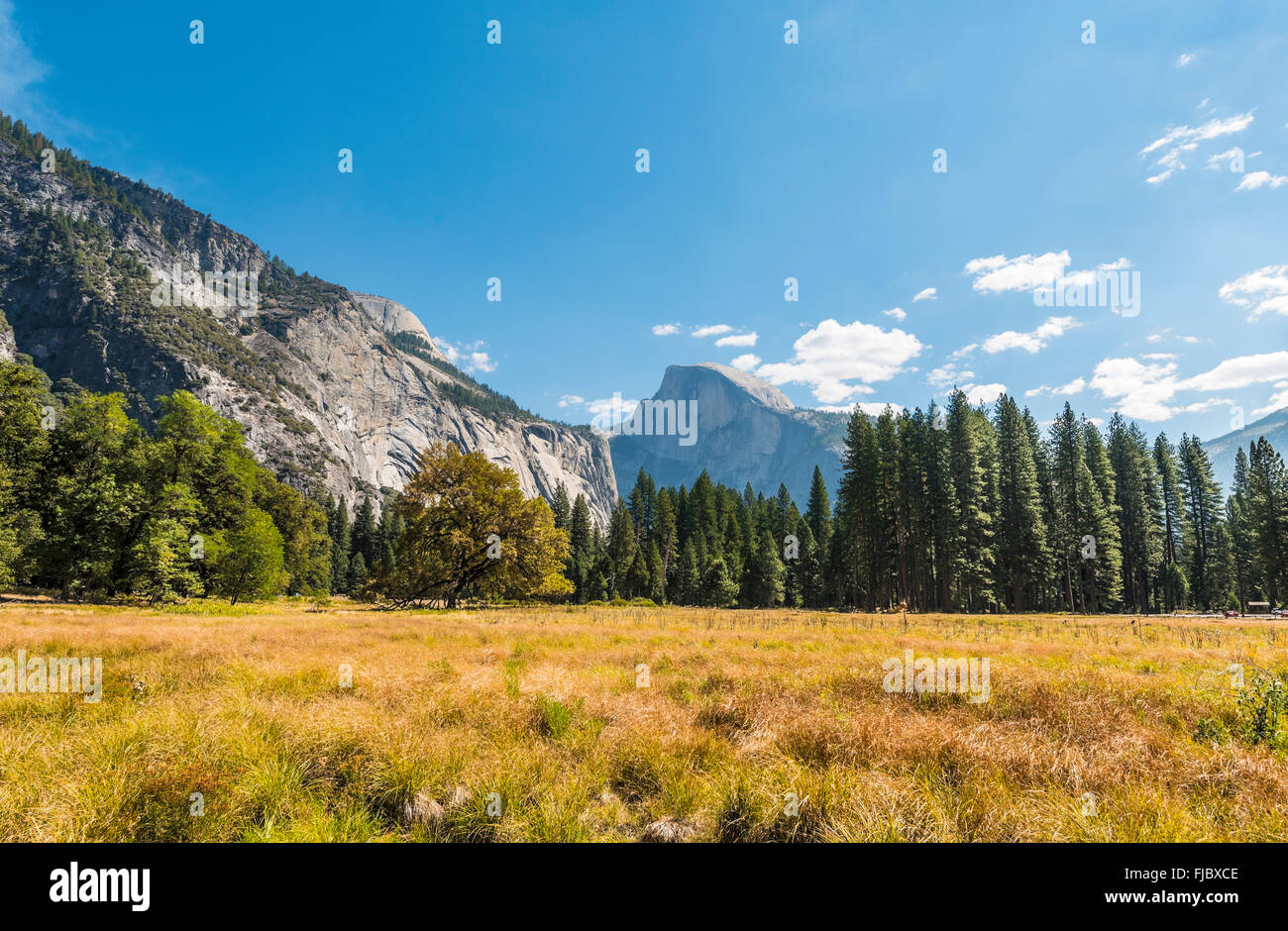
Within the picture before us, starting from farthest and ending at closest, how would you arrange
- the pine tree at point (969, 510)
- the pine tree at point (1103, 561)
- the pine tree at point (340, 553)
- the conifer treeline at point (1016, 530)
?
the pine tree at point (340, 553) → the pine tree at point (1103, 561) → the conifer treeline at point (1016, 530) → the pine tree at point (969, 510)

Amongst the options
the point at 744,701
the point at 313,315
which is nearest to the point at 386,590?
the point at 744,701

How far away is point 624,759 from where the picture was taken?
5.09 metres

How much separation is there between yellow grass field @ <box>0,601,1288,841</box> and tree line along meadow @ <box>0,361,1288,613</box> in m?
26.3

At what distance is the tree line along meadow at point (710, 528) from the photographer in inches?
1107

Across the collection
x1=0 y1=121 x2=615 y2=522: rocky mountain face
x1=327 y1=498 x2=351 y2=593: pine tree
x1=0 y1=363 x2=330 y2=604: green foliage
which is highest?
x1=0 y1=121 x2=615 y2=522: rocky mountain face

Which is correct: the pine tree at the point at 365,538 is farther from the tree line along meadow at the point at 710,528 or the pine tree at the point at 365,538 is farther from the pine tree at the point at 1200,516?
the pine tree at the point at 1200,516

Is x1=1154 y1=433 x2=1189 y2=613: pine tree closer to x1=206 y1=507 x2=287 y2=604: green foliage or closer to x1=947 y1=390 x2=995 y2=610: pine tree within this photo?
x1=947 y1=390 x2=995 y2=610: pine tree

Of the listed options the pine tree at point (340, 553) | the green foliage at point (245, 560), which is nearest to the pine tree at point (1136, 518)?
the green foliage at point (245, 560)

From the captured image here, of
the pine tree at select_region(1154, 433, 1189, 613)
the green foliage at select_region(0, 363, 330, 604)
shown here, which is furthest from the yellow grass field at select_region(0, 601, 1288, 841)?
the pine tree at select_region(1154, 433, 1189, 613)

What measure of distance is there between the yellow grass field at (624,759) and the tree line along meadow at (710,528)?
26282 millimetres

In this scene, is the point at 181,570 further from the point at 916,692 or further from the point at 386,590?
the point at 916,692

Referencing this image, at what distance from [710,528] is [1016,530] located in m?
43.4

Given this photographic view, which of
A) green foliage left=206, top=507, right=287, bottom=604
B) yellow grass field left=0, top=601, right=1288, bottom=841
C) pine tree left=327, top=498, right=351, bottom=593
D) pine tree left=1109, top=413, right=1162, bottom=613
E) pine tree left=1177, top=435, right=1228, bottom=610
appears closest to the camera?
yellow grass field left=0, top=601, right=1288, bottom=841

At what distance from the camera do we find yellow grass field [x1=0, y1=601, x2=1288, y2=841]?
3.83 metres
